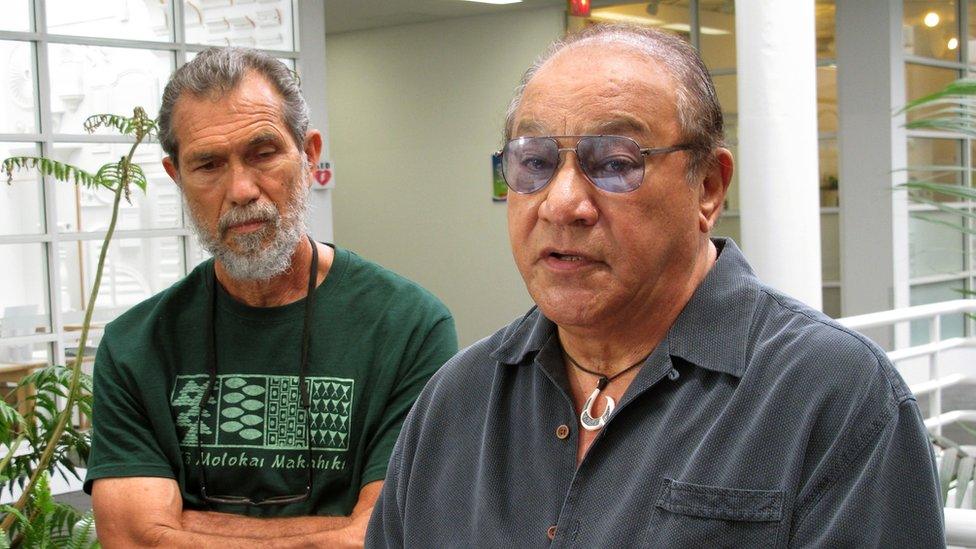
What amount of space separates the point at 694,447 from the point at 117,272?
893cm

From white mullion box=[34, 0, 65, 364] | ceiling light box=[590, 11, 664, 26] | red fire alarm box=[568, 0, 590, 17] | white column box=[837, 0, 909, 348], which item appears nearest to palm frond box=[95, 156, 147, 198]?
white mullion box=[34, 0, 65, 364]

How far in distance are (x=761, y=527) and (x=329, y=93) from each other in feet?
51.1

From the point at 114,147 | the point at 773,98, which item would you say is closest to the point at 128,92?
the point at 114,147

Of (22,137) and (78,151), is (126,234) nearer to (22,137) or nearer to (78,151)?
(78,151)

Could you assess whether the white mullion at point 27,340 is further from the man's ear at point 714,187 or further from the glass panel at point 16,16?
the man's ear at point 714,187

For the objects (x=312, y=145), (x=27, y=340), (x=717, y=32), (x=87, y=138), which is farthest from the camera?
(x=717, y=32)

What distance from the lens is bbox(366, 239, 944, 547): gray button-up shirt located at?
1352mm

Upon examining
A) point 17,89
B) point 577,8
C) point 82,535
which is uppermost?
point 577,8

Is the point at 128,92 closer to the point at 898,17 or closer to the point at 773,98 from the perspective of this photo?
the point at 773,98

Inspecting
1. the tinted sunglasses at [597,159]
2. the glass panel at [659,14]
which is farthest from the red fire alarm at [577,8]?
the tinted sunglasses at [597,159]

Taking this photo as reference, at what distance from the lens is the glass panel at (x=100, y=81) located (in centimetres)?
921

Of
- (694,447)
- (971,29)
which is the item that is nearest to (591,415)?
(694,447)

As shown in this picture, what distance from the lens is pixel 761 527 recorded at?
1.37 metres

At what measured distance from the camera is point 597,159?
61.5 inches
